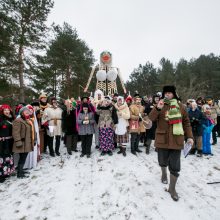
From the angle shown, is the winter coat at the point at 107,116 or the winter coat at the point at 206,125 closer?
the winter coat at the point at 107,116

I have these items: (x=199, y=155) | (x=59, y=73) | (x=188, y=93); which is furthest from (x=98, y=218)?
(x=188, y=93)

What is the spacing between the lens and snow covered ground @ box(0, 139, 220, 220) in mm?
3475

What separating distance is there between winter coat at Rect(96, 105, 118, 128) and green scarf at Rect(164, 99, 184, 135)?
2940mm

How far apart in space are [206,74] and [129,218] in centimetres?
4344

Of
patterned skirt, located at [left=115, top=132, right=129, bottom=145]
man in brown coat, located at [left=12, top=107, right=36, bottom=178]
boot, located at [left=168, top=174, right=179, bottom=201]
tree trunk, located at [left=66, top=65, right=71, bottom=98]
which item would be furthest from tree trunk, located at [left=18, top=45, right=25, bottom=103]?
boot, located at [left=168, top=174, right=179, bottom=201]

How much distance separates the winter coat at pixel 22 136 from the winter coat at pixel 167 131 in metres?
Result: 3.31

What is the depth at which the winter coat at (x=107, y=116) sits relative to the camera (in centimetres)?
666

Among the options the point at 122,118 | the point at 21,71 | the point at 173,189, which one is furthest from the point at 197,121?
the point at 21,71

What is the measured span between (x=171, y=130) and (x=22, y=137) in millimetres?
3738

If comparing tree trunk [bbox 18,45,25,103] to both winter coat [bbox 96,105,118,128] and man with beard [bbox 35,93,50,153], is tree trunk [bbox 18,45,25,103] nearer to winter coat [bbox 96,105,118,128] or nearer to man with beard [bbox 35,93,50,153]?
man with beard [bbox 35,93,50,153]

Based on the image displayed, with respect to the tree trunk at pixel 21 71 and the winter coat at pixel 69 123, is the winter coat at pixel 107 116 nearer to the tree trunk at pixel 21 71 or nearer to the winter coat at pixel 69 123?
the winter coat at pixel 69 123

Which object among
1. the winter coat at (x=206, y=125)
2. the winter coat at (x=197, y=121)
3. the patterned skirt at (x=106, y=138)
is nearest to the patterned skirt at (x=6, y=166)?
the patterned skirt at (x=106, y=138)

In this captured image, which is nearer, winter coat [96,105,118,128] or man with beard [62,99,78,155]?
winter coat [96,105,118,128]

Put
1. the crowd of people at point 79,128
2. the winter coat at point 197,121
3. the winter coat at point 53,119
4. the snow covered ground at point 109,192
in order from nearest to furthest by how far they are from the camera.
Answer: the snow covered ground at point 109,192 < the crowd of people at point 79,128 < the winter coat at point 197,121 < the winter coat at point 53,119
